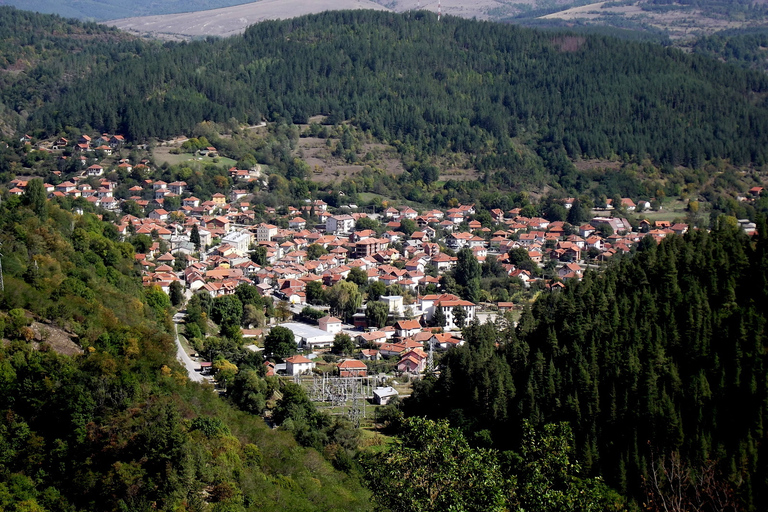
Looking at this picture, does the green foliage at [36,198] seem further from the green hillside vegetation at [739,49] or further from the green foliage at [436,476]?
the green hillside vegetation at [739,49]

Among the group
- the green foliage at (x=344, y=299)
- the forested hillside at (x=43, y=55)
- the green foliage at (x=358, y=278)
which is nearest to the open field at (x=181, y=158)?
the forested hillside at (x=43, y=55)

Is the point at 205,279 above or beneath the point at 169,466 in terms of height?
beneath

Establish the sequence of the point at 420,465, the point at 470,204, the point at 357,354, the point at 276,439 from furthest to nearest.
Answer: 1. the point at 470,204
2. the point at 357,354
3. the point at 276,439
4. the point at 420,465

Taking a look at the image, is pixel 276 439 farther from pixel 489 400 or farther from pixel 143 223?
pixel 143 223

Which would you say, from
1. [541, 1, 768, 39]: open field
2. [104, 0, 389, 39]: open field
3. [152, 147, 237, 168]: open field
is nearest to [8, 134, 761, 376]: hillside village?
[152, 147, 237, 168]: open field

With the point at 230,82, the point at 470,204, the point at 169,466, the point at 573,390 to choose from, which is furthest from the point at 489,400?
the point at 230,82

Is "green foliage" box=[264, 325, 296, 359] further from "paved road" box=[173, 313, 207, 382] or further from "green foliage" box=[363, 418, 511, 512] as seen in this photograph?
"green foliage" box=[363, 418, 511, 512]
